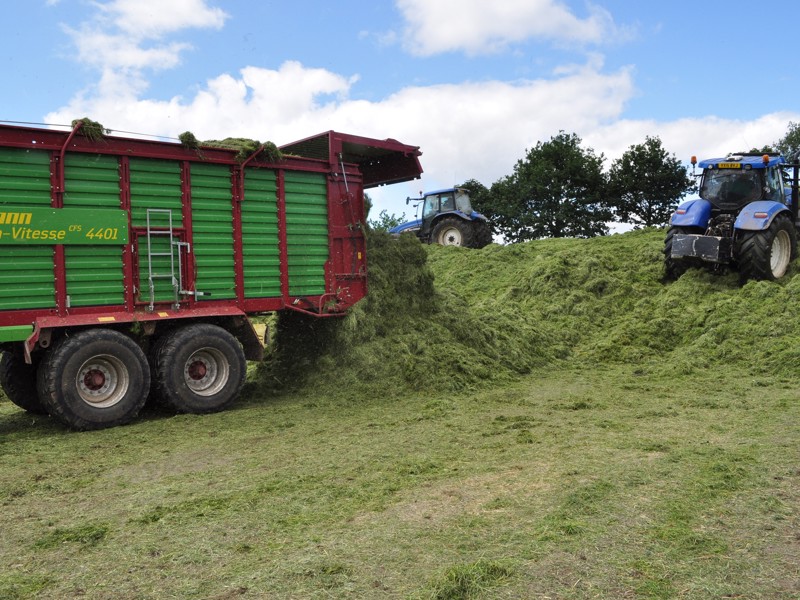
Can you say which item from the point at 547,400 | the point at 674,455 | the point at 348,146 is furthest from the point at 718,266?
the point at 674,455

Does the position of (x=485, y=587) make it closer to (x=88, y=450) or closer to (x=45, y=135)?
(x=88, y=450)

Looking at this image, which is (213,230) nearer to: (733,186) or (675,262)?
(675,262)

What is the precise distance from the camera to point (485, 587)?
3391 millimetres

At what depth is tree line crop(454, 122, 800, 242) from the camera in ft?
130

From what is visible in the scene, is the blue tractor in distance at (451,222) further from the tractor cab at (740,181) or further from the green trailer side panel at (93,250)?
the green trailer side panel at (93,250)

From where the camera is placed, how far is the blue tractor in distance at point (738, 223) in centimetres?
1261

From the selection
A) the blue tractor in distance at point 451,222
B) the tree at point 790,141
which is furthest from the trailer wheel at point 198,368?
the tree at point 790,141

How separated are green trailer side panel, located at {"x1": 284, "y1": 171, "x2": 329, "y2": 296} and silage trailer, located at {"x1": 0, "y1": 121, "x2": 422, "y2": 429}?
1cm

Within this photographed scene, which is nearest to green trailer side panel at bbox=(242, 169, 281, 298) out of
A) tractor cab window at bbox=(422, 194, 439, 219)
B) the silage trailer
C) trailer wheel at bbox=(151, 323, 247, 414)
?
the silage trailer

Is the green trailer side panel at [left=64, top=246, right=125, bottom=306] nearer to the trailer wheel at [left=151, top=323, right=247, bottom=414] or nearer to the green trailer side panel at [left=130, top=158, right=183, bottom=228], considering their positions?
the green trailer side panel at [left=130, top=158, right=183, bottom=228]

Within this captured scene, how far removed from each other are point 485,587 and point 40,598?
Answer: 206 centimetres

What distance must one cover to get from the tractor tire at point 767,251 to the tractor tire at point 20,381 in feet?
35.8

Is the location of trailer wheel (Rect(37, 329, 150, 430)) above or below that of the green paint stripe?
below

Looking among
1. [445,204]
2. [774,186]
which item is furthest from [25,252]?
[445,204]
